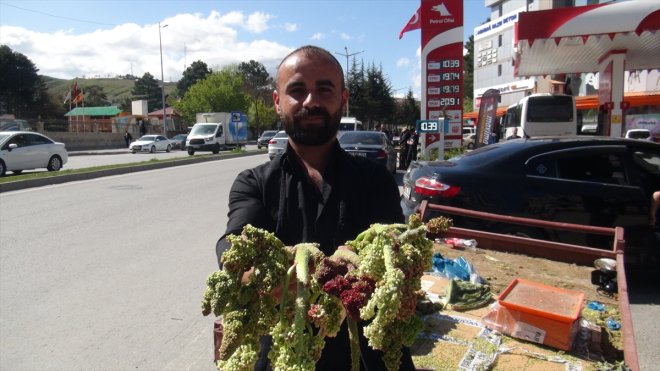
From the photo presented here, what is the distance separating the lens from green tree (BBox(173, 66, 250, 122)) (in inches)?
2736

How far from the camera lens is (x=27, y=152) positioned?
16734 mm

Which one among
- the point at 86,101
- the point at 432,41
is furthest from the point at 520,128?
the point at 86,101

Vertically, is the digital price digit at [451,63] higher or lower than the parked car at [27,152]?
higher

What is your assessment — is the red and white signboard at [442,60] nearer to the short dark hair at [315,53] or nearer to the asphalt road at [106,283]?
the asphalt road at [106,283]

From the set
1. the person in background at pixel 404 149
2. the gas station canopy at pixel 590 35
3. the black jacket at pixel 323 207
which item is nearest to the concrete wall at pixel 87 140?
the person in background at pixel 404 149

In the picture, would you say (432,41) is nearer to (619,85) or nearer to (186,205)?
(619,85)

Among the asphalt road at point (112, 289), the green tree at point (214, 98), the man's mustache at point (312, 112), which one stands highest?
the green tree at point (214, 98)

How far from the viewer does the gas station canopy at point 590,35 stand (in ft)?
33.3

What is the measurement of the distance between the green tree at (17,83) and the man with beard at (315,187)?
72.9 meters

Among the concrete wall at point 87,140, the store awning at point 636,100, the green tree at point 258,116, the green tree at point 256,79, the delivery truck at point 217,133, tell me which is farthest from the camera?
the green tree at point 256,79

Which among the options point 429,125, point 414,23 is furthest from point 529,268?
point 414,23

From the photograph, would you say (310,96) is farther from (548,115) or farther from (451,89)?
(548,115)

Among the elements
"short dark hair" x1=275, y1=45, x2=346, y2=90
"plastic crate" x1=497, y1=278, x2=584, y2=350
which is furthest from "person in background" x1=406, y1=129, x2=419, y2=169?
"short dark hair" x1=275, y1=45, x2=346, y2=90

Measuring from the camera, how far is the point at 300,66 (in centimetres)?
162
